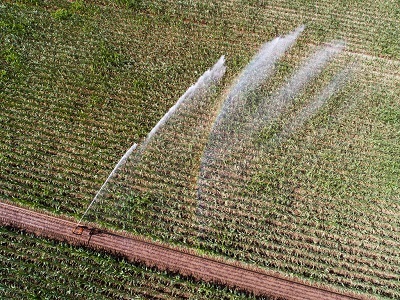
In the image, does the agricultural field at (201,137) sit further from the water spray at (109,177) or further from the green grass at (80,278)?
the water spray at (109,177)

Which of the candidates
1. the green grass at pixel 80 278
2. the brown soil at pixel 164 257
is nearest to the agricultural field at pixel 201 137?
the green grass at pixel 80 278

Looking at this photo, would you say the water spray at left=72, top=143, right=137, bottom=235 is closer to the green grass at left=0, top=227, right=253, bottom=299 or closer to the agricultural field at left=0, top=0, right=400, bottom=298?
the agricultural field at left=0, top=0, right=400, bottom=298

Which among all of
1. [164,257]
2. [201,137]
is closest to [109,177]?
[164,257]

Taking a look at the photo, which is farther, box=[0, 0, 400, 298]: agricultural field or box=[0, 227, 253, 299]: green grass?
box=[0, 0, 400, 298]: agricultural field

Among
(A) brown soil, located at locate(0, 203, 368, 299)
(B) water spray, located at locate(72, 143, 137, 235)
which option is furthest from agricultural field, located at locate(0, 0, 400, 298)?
(A) brown soil, located at locate(0, 203, 368, 299)

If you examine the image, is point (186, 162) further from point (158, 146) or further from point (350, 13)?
point (350, 13)
